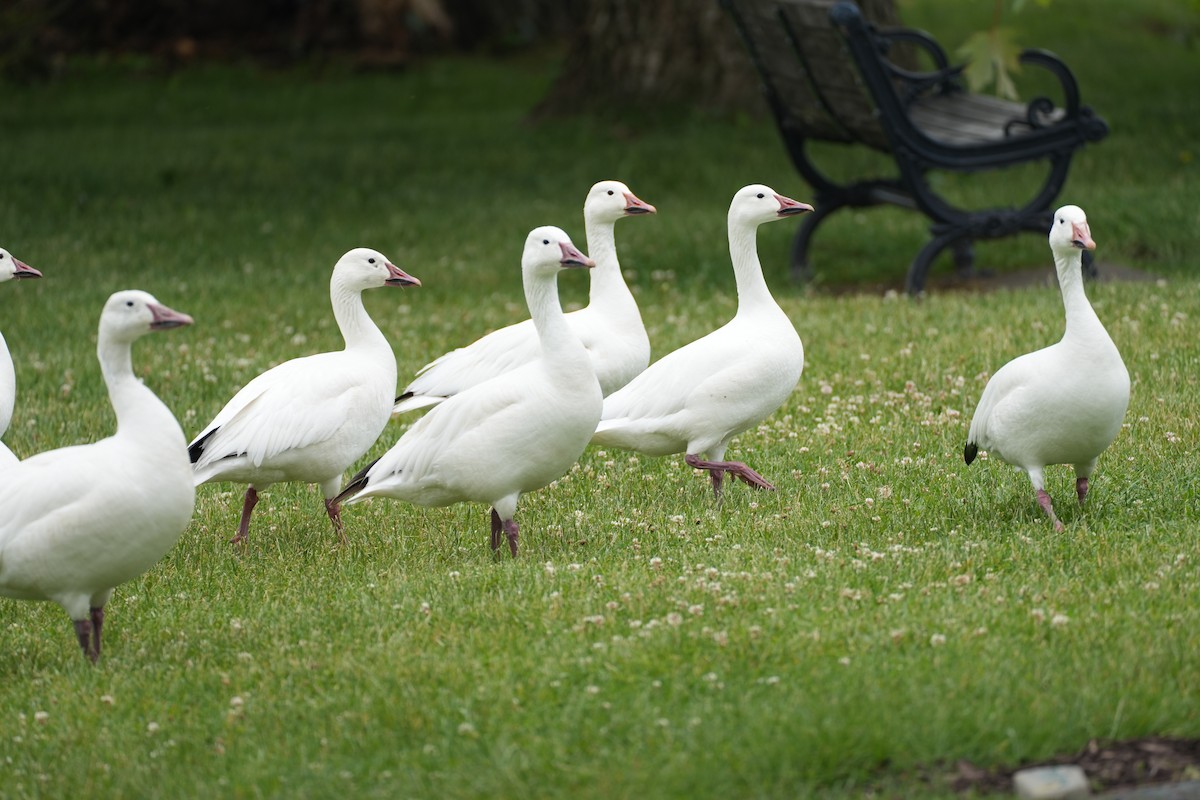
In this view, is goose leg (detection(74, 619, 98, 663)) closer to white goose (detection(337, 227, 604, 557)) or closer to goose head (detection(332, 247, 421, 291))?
white goose (detection(337, 227, 604, 557))

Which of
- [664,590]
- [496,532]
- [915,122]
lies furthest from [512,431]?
[915,122]

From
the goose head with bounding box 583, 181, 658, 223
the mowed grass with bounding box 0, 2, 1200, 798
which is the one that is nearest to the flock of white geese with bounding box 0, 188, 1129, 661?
the goose head with bounding box 583, 181, 658, 223

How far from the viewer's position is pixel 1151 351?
768 centimetres

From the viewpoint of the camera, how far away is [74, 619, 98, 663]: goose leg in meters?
4.73

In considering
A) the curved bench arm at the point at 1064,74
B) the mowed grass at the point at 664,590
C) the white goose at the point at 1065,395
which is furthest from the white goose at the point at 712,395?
the curved bench arm at the point at 1064,74

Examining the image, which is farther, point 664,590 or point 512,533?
point 512,533

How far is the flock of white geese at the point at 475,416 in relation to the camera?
14.8 feet

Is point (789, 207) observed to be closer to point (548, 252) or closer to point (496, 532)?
point (548, 252)

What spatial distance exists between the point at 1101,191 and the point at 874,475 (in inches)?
265

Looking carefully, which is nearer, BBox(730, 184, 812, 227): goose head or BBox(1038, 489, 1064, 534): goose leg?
BBox(1038, 489, 1064, 534): goose leg

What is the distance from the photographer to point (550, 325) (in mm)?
5441

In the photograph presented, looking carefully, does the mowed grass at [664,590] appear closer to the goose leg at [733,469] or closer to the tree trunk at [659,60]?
the goose leg at [733,469]

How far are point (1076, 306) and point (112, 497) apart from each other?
11.0 feet

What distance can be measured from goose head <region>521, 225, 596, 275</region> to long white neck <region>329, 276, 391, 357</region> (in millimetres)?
896
